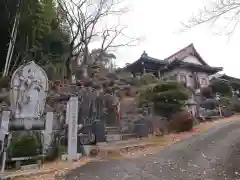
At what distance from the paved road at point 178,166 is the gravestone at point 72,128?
1.20 m

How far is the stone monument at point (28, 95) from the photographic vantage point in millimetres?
10023

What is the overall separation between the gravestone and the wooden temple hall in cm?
1854

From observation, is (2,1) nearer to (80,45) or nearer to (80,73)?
(80,45)

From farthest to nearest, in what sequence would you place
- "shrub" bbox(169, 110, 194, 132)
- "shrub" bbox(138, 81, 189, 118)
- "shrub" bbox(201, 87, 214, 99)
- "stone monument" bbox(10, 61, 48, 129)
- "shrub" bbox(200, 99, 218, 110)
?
"shrub" bbox(201, 87, 214, 99) → "shrub" bbox(200, 99, 218, 110) → "shrub" bbox(138, 81, 189, 118) → "shrub" bbox(169, 110, 194, 132) → "stone monument" bbox(10, 61, 48, 129)

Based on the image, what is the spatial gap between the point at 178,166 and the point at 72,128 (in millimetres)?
4196

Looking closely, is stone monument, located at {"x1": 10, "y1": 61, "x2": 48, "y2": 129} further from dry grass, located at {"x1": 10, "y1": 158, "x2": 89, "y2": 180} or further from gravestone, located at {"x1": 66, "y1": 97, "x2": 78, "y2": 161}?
dry grass, located at {"x1": 10, "y1": 158, "x2": 89, "y2": 180}

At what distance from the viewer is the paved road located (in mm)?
6365

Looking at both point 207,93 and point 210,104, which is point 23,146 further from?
point 207,93

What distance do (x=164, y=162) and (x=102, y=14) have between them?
17.4 m

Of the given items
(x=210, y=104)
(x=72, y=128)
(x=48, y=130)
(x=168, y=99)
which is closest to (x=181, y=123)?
(x=168, y=99)

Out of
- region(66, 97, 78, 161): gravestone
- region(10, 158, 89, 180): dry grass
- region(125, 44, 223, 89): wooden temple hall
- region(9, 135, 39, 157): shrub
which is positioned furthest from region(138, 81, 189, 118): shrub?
region(125, 44, 223, 89): wooden temple hall

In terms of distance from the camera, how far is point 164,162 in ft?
25.1

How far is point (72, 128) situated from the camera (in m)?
9.42

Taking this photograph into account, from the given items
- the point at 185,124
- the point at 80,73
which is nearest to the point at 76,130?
the point at 185,124
